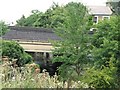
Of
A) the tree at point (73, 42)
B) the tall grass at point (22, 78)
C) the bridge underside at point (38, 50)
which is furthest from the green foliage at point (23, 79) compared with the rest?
the bridge underside at point (38, 50)

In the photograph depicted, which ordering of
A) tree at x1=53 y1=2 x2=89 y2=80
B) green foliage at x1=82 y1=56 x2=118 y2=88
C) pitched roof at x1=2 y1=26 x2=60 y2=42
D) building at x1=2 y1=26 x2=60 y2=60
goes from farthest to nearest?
pitched roof at x1=2 y1=26 x2=60 y2=42, building at x1=2 y1=26 x2=60 y2=60, tree at x1=53 y1=2 x2=89 y2=80, green foliage at x1=82 y1=56 x2=118 y2=88

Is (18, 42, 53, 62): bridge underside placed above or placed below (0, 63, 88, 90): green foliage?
below

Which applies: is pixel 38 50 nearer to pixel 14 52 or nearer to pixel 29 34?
pixel 29 34

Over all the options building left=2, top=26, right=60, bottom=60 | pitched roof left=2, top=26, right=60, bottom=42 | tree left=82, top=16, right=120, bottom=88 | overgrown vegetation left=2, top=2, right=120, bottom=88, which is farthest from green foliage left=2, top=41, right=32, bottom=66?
pitched roof left=2, top=26, right=60, bottom=42

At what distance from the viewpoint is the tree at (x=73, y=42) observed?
4162 mm

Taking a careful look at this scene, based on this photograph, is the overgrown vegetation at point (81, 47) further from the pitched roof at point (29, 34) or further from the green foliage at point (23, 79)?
the pitched roof at point (29, 34)

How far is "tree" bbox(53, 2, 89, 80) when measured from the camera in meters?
4.16

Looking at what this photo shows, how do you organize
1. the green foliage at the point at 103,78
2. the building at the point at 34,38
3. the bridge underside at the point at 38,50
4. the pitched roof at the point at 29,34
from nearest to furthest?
the green foliage at the point at 103,78 → the bridge underside at the point at 38,50 → the building at the point at 34,38 → the pitched roof at the point at 29,34

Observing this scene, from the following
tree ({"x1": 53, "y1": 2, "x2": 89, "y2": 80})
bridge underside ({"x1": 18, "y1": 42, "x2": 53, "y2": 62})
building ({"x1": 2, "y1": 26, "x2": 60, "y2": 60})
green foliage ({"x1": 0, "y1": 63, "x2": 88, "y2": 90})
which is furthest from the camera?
building ({"x1": 2, "y1": 26, "x2": 60, "y2": 60})

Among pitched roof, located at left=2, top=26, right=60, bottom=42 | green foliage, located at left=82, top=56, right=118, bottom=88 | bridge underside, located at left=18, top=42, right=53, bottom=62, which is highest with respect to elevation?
pitched roof, located at left=2, top=26, right=60, bottom=42

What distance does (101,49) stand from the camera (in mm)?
3707

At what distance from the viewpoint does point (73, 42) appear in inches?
166

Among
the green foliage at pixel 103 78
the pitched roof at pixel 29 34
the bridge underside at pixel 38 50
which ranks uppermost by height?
the pitched roof at pixel 29 34

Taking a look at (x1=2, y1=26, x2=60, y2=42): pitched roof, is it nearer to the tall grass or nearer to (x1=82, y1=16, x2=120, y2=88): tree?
(x1=82, y1=16, x2=120, y2=88): tree
